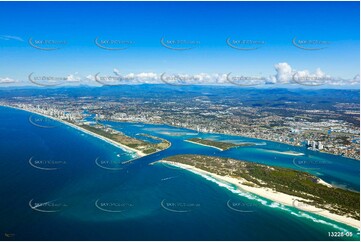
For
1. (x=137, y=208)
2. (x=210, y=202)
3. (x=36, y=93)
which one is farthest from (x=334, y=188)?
(x=36, y=93)

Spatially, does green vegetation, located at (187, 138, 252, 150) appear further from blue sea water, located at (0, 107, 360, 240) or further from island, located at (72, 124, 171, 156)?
island, located at (72, 124, 171, 156)

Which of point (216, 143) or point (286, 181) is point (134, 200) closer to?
point (286, 181)

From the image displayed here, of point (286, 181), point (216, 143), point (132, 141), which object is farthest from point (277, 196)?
point (132, 141)

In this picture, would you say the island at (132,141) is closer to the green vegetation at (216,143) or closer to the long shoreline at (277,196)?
the green vegetation at (216,143)

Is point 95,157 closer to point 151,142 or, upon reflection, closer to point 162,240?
point 151,142

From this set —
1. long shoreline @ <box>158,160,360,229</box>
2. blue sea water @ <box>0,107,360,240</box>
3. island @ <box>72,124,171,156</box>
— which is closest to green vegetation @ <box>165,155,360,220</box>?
long shoreline @ <box>158,160,360,229</box>

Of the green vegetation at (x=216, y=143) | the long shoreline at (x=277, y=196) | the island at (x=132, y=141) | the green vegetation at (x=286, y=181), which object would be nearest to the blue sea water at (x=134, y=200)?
the long shoreline at (x=277, y=196)
